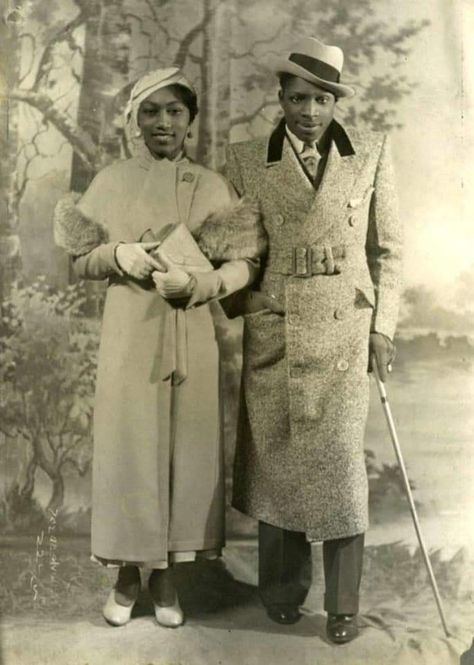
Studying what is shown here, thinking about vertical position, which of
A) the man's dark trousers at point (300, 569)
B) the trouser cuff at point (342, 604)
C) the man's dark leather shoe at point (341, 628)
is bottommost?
the man's dark leather shoe at point (341, 628)

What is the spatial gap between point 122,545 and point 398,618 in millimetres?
645

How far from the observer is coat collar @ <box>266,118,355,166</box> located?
1812 mm

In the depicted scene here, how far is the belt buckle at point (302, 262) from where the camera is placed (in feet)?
5.85

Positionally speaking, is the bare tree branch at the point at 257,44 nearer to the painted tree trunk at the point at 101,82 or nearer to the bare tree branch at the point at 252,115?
the bare tree branch at the point at 252,115

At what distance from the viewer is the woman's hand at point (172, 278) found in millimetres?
1746

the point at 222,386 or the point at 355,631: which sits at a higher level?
the point at 222,386

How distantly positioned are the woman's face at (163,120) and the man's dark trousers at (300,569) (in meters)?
0.87

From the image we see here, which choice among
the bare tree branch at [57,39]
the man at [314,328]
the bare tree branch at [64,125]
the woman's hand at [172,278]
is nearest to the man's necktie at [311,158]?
the man at [314,328]

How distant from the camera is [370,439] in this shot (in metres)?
1.85

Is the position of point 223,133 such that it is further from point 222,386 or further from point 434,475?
point 434,475

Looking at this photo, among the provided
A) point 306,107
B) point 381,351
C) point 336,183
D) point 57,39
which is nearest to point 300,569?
point 381,351

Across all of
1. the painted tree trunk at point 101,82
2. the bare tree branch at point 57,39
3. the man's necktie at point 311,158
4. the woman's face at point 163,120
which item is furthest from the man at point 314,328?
the bare tree branch at point 57,39

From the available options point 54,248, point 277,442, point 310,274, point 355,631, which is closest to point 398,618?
point 355,631

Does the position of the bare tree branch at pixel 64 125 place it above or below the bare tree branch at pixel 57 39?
below
